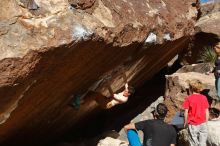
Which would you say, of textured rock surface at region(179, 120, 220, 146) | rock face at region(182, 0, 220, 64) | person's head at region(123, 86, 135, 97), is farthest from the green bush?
textured rock surface at region(179, 120, 220, 146)

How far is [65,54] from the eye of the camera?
22.1 feet

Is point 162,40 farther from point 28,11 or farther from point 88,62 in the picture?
point 28,11

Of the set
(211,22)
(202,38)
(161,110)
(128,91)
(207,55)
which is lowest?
(207,55)

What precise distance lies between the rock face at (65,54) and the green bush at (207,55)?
2.79m

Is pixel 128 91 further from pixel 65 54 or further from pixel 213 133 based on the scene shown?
pixel 65 54

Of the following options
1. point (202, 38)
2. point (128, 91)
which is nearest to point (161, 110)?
point (128, 91)

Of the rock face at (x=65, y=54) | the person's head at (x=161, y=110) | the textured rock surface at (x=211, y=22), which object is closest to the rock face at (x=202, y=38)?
the textured rock surface at (x=211, y=22)

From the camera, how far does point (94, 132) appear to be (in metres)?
11.7

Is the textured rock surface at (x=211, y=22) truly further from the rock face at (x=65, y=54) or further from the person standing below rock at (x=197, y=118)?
the person standing below rock at (x=197, y=118)

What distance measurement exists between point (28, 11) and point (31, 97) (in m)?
1.30

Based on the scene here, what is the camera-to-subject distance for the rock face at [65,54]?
20.6 feet

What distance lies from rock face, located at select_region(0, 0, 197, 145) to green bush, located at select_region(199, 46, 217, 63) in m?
2.79

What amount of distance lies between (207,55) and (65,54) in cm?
769

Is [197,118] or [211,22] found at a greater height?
[197,118]
